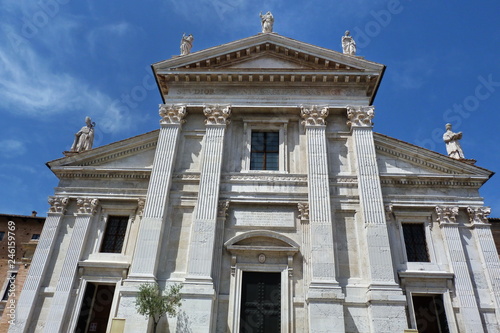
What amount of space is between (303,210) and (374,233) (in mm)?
3031

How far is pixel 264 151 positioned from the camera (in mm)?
18188

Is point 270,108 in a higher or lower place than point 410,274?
higher

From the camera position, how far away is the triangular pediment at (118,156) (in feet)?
59.1

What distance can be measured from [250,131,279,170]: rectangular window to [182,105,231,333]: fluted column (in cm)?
169

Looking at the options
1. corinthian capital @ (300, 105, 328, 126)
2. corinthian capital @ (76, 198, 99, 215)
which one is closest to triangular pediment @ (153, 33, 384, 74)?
corinthian capital @ (300, 105, 328, 126)

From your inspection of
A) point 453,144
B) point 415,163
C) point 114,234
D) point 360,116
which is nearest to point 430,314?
point 415,163

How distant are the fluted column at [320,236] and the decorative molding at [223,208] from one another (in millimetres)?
3623

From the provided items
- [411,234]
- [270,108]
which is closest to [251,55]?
[270,108]

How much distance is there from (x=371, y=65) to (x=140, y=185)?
1286 centimetres

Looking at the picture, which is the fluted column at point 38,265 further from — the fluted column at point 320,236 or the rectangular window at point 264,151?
the fluted column at point 320,236

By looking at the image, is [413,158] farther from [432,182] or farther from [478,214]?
[478,214]

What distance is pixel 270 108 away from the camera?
725 inches

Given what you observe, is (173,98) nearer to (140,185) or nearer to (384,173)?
(140,185)

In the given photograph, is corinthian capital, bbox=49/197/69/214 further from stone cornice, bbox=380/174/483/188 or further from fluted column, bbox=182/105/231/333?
stone cornice, bbox=380/174/483/188
